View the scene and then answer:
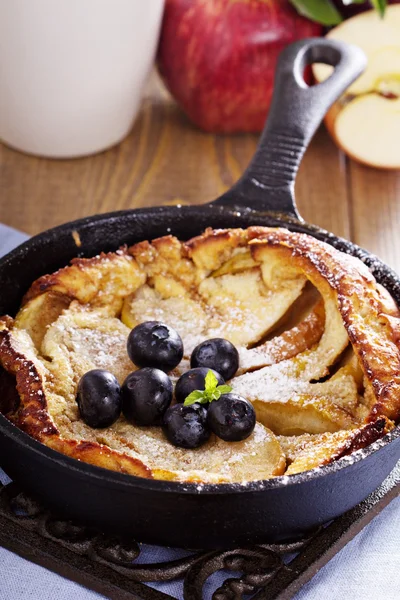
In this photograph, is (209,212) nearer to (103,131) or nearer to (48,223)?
(48,223)

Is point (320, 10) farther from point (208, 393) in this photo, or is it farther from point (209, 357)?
point (208, 393)

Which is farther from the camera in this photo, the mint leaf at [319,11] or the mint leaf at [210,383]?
the mint leaf at [319,11]

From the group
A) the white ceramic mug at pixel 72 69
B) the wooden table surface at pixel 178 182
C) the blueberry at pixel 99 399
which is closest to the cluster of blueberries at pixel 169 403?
the blueberry at pixel 99 399

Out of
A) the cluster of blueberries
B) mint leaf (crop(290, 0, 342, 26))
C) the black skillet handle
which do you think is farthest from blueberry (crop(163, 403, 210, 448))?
mint leaf (crop(290, 0, 342, 26))

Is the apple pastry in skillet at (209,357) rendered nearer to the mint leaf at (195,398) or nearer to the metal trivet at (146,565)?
the mint leaf at (195,398)

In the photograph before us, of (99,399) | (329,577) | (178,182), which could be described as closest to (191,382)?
(99,399)

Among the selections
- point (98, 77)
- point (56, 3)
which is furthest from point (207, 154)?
point (56, 3)
